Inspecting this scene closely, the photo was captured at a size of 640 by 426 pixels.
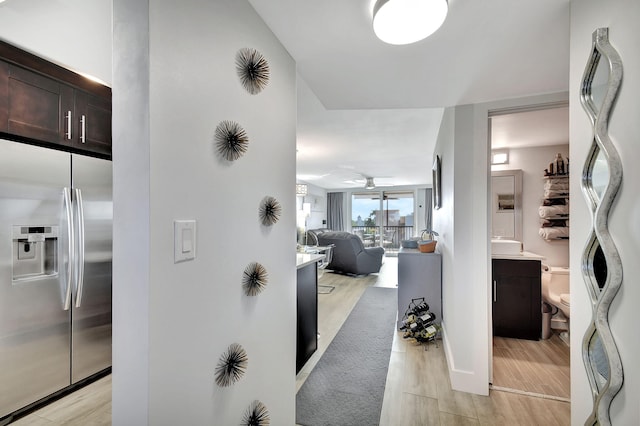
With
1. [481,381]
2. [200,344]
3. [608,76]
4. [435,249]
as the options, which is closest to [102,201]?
[200,344]

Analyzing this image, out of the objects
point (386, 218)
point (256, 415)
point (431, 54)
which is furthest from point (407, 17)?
point (386, 218)

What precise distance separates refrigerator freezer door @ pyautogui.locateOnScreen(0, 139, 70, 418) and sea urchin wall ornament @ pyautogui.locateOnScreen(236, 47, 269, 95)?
1657 millimetres

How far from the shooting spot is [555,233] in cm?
330

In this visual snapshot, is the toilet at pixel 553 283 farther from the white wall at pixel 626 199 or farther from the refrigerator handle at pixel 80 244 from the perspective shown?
the refrigerator handle at pixel 80 244

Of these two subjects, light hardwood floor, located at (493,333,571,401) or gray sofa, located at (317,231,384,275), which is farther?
gray sofa, located at (317,231,384,275)

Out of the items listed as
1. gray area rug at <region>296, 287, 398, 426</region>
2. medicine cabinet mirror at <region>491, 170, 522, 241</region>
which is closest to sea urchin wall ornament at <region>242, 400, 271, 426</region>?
gray area rug at <region>296, 287, 398, 426</region>

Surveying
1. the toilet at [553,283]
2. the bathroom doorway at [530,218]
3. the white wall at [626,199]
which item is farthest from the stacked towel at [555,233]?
the white wall at [626,199]

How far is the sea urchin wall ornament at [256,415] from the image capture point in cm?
114

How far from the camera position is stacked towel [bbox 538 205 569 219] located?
10.8ft

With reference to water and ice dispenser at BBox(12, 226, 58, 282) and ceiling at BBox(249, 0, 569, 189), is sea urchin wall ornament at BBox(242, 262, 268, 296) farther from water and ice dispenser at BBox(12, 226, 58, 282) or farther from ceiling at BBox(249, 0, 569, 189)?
water and ice dispenser at BBox(12, 226, 58, 282)

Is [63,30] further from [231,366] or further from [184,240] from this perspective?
[231,366]

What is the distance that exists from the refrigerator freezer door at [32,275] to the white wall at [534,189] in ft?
14.8

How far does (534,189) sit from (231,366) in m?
3.92

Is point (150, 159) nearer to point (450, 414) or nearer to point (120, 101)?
point (120, 101)
